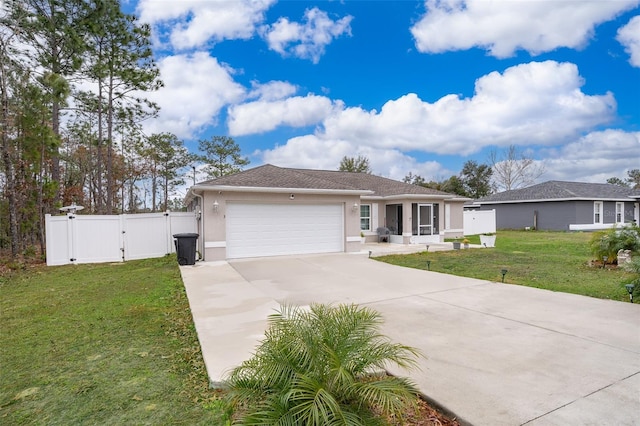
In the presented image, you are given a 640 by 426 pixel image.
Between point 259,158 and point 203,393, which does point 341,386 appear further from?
point 259,158

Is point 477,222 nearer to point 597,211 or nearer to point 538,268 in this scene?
point 597,211

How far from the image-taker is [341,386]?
2367mm

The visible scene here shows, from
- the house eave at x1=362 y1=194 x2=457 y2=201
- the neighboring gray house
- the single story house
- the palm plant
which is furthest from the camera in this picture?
the neighboring gray house

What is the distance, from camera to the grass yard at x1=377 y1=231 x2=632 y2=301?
7699 millimetres

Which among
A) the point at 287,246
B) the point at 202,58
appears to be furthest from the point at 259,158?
the point at 287,246

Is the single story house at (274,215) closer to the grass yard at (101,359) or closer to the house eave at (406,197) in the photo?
the house eave at (406,197)

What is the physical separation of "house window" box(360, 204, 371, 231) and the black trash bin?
9.65 m

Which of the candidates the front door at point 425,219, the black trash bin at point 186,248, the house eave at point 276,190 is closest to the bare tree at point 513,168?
the front door at point 425,219

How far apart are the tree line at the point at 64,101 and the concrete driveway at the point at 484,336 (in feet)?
33.7

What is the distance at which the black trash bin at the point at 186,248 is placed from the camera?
36.4 ft

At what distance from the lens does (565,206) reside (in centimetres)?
2656

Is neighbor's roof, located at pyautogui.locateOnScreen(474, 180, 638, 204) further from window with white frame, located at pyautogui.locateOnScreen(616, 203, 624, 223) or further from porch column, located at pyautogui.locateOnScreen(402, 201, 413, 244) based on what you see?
porch column, located at pyautogui.locateOnScreen(402, 201, 413, 244)

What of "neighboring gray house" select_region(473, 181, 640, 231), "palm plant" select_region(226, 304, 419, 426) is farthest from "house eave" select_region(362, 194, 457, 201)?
"palm plant" select_region(226, 304, 419, 426)

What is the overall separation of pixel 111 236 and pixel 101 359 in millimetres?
10397
